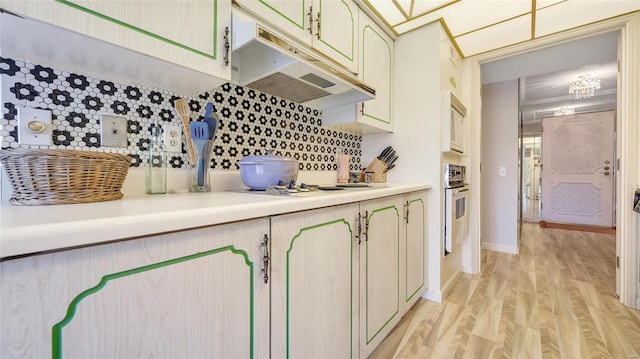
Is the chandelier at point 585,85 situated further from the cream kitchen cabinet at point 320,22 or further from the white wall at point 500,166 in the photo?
the cream kitchen cabinet at point 320,22

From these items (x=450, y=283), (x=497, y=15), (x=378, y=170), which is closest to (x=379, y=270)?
(x=378, y=170)

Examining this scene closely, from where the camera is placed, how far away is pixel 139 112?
1.06 meters

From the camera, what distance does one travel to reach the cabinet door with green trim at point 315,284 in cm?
83

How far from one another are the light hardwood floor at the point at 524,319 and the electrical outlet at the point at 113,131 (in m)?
1.51

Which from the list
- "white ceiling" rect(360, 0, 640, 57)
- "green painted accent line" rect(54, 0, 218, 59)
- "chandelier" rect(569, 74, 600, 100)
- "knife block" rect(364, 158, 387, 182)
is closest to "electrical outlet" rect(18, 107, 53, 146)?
"green painted accent line" rect(54, 0, 218, 59)

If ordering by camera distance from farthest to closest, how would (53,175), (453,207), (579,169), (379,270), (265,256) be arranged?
(579,169) < (453,207) < (379,270) < (265,256) < (53,175)

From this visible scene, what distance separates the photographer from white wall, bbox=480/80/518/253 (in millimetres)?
3207

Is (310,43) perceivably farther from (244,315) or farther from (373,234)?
(244,315)

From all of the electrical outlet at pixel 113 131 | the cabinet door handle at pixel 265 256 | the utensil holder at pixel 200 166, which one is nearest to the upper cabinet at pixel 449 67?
the utensil holder at pixel 200 166

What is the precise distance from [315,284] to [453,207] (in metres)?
1.49

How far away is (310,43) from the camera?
4.41ft

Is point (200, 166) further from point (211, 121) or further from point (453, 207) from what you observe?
point (453, 207)

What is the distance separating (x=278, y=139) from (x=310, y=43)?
554 mm

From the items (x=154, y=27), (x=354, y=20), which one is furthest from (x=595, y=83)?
(x=154, y=27)
